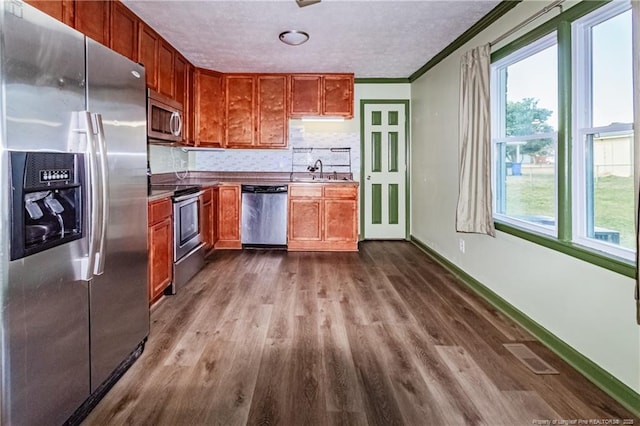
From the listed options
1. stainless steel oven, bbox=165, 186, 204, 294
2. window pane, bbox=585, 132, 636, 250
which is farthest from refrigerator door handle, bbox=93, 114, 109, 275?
window pane, bbox=585, 132, 636, 250

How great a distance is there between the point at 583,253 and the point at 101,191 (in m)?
2.44

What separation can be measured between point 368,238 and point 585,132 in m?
3.94

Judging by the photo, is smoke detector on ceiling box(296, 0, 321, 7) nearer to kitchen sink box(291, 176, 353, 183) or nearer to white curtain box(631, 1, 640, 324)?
white curtain box(631, 1, 640, 324)

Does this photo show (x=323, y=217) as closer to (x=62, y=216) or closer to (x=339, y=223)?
(x=339, y=223)

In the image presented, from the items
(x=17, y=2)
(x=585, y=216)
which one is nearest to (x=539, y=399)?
(x=585, y=216)

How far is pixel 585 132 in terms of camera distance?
2.24m

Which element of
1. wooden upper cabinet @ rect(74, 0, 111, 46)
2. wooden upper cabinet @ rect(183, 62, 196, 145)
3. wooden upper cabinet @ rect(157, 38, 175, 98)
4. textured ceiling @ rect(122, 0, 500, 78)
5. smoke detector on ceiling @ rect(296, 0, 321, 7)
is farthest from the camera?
wooden upper cabinet @ rect(183, 62, 196, 145)

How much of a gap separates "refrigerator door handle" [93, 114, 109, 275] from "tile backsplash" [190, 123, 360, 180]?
4.14 meters

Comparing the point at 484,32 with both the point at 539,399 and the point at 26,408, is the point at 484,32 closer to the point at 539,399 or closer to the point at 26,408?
the point at 539,399

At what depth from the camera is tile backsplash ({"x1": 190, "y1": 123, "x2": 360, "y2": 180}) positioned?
5.86 m

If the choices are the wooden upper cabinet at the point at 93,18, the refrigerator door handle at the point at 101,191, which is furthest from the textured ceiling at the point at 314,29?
the refrigerator door handle at the point at 101,191

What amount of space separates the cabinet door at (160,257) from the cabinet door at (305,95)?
2.77 metres

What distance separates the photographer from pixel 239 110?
215 inches

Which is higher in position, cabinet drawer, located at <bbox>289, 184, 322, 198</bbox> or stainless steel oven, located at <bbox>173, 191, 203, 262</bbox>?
cabinet drawer, located at <bbox>289, 184, 322, 198</bbox>
